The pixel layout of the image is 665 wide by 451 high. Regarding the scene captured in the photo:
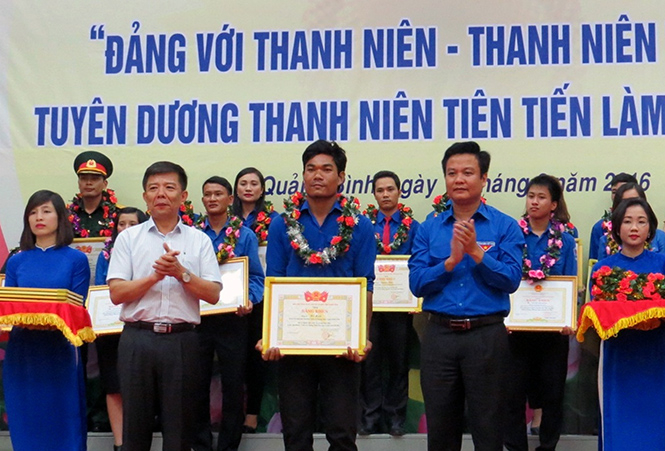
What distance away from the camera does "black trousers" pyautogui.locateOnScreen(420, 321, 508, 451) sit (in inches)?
160

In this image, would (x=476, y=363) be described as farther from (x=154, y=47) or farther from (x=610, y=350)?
(x=154, y=47)

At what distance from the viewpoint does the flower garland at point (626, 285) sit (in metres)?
4.56

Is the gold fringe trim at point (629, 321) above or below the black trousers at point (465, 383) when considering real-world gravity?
above

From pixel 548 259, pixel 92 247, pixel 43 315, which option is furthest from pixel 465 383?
pixel 92 247

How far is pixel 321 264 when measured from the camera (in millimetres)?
4281

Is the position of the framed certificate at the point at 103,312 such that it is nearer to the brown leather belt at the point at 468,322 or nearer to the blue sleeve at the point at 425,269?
the blue sleeve at the point at 425,269

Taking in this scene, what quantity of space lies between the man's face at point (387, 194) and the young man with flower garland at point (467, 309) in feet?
6.74

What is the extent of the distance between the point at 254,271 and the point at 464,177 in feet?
7.15

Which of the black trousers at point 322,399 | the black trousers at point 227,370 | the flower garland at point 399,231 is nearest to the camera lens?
the black trousers at point 322,399

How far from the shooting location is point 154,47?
695 cm

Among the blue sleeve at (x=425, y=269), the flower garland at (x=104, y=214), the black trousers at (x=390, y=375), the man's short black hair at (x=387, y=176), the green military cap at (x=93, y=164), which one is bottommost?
the black trousers at (x=390, y=375)

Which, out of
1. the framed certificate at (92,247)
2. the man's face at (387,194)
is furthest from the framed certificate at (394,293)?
the framed certificate at (92,247)

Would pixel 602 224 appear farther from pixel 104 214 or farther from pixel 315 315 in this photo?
pixel 104 214

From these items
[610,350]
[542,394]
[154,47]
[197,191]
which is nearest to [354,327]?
[610,350]
